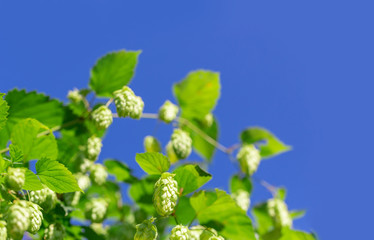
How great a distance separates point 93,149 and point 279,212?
117cm

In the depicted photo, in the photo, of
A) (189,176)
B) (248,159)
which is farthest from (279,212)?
(189,176)

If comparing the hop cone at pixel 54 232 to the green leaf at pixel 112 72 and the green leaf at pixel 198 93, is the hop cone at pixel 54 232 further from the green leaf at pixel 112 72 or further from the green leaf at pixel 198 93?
the green leaf at pixel 198 93

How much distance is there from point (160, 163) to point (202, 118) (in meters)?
1.18

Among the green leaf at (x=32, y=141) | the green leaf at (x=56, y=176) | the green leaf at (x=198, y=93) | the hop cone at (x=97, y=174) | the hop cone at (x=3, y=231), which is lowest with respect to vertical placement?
the hop cone at (x=3, y=231)

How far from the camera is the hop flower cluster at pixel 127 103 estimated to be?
1886 mm

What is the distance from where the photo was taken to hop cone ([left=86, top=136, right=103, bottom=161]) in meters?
1.96

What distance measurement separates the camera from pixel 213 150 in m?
2.77

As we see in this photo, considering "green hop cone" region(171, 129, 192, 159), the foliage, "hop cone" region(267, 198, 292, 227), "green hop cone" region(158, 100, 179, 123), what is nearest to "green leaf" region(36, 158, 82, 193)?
the foliage

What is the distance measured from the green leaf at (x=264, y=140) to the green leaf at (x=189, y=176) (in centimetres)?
126

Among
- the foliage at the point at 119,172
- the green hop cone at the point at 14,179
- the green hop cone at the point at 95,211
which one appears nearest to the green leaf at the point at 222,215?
the foliage at the point at 119,172

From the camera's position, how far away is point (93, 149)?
196cm

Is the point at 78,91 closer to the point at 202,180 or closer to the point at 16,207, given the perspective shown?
the point at 202,180

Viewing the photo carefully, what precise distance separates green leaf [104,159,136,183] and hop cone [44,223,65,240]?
0.58m

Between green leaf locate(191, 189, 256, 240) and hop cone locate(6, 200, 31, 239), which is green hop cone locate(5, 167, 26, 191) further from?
green leaf locate(191, 189, 256, 240)
